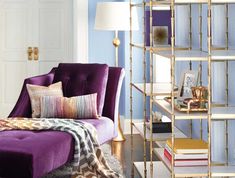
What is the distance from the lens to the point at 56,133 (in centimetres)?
462

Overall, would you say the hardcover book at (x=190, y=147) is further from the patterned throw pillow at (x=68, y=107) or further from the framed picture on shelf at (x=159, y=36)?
the patterned throw pillow at (x=68, y=107)

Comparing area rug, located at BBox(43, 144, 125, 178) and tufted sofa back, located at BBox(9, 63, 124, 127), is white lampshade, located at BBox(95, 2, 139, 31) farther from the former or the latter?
area rug, located at BBox(43, 144, 125, 178)

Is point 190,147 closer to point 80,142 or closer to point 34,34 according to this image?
point 80,142

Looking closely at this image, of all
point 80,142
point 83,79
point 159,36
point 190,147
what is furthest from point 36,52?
point 190,147

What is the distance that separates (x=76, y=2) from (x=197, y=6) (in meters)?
3.12

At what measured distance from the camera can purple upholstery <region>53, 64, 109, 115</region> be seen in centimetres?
563

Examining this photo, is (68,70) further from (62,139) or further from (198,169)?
(198,169)

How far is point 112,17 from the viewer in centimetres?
646

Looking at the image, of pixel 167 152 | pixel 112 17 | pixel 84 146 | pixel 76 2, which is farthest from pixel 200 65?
pixel 76 2

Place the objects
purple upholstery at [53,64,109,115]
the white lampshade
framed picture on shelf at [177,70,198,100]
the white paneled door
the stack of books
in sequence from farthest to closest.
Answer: the white paneled door → the white lampshade → purple upholstery at [53,64,109,115] → framed picture on shelf at [177,70,198,100] → the stack of books

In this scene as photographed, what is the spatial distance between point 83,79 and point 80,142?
110 centimetres

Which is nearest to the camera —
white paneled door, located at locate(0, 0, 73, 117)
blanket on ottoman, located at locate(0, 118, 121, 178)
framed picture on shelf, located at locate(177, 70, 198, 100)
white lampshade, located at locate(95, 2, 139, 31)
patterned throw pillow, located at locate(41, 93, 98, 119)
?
framed picture on shelf, located at locate(177, 70, 198, 100)

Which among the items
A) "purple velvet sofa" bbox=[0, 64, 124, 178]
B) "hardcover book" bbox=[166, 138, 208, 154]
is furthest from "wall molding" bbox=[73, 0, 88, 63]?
"hardcover book" bbox=[166, 138, 208, 154]

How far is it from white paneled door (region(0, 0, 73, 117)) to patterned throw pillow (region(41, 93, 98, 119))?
95.9 inches
